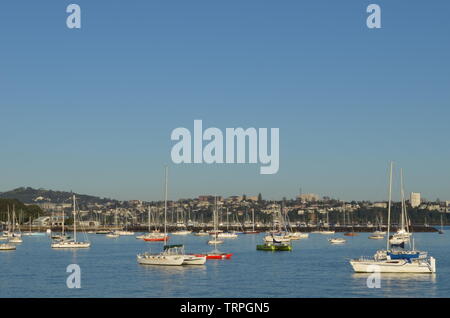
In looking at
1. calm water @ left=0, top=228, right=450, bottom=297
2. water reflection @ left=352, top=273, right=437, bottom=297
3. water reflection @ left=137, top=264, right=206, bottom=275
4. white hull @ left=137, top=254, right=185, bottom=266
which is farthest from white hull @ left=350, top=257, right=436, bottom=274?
white hull @ left=137, top=254, right=185, bottom=266

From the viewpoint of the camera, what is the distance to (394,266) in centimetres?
5528

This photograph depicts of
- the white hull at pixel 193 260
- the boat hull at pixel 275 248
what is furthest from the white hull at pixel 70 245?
the white hull at pixel 193 260

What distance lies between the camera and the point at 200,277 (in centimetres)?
5528

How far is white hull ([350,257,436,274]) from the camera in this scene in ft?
182

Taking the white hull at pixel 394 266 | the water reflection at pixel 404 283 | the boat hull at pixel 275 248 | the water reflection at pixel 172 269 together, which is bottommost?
the boat hull at pixel 275 248

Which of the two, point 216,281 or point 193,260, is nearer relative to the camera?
point 216,281

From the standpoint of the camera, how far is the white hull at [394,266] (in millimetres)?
55394

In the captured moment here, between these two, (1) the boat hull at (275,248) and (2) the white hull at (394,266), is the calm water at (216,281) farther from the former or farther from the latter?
(1) the boat hull at (275,248)

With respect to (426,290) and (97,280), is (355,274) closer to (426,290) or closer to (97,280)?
(426,290)

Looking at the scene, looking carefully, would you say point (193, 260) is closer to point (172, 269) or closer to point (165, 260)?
point (165, 260)

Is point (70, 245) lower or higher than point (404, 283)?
lower

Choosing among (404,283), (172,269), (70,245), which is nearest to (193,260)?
(172,269)

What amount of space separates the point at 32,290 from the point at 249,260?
1367 inches
